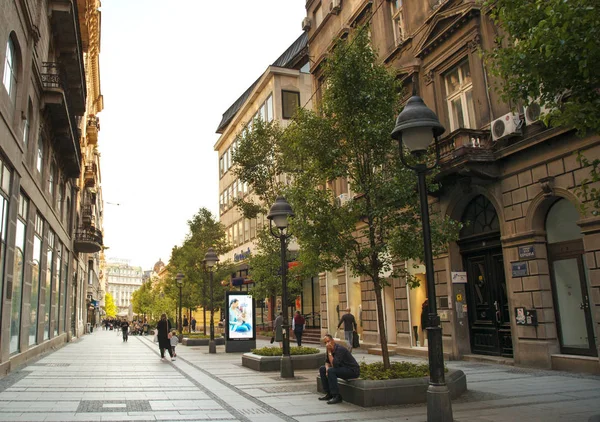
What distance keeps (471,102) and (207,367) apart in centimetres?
1297

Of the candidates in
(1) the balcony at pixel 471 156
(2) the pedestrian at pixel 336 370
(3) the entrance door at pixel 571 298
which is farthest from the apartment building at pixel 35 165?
(3) the entrance door at pixel 571 298

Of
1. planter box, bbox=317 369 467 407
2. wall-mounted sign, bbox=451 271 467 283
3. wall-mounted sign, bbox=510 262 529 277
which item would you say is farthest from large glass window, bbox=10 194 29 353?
wall-mounted sign, bbox=510 262 529 277

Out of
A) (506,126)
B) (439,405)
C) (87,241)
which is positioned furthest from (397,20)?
(87,241)

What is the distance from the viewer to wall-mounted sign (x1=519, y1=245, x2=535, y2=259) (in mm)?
14797

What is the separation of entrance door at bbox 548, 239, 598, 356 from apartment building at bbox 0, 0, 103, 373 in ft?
51.1

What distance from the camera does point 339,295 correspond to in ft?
88.0

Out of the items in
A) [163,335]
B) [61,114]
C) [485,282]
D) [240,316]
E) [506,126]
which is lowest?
[163,335]

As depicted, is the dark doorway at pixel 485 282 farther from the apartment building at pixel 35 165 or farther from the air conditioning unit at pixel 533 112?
the apartment building at pixel 35 165

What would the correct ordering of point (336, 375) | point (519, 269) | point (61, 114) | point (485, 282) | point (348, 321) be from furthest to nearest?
point (61, 114) < point (348, 321) < point (485, 282) < point (519, 269) < point (336, 375)

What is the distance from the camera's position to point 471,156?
51.9 feet

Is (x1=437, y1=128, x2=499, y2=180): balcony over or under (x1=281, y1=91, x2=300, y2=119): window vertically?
under

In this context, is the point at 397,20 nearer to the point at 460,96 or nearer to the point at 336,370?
the point at 460,96

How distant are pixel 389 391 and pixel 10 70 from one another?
47.4 ft

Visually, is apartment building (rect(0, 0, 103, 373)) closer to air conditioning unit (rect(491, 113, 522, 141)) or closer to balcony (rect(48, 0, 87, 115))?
balcony (rect(48, 0, 87, 115))
